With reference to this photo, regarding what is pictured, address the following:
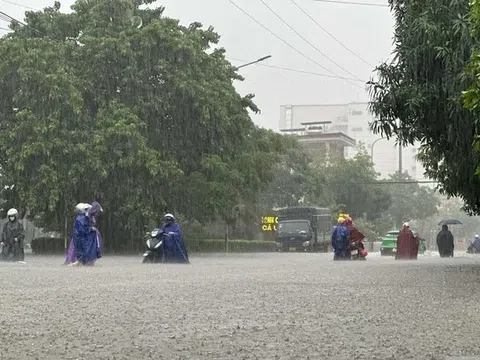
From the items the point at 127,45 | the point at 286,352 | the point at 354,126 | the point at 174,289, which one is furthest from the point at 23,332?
the point at 354,126

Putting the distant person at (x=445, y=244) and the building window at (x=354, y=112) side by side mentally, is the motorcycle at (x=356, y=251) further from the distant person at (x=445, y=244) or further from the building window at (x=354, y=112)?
the building window at (x=354, y=112)

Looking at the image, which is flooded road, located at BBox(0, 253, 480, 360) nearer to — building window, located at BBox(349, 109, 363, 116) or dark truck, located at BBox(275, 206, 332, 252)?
dark truck, located at BBox(275, 206, 332, 252)

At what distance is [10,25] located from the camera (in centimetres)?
3872

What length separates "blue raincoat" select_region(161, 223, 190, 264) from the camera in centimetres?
2731

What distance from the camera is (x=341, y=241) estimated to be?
1281 inches

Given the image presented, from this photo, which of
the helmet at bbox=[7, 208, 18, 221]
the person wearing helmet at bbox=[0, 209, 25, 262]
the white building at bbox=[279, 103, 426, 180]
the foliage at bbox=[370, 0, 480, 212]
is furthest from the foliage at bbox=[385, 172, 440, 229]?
the foliage at bbox=[370, 0, 480, 212]

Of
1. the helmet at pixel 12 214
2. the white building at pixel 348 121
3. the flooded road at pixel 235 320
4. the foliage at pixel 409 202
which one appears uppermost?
the white building at pixel 348 121

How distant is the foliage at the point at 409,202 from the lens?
3752 inches

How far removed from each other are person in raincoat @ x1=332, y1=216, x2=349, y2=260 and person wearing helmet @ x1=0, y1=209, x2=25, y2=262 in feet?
38.0

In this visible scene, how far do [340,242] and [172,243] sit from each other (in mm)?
7816

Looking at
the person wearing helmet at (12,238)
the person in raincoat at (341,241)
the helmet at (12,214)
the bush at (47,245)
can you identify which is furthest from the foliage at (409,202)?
the helmet at (12,214)

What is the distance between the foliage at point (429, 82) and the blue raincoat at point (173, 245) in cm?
892

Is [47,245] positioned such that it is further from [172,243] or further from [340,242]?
[340,242]

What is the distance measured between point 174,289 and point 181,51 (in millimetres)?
22865
